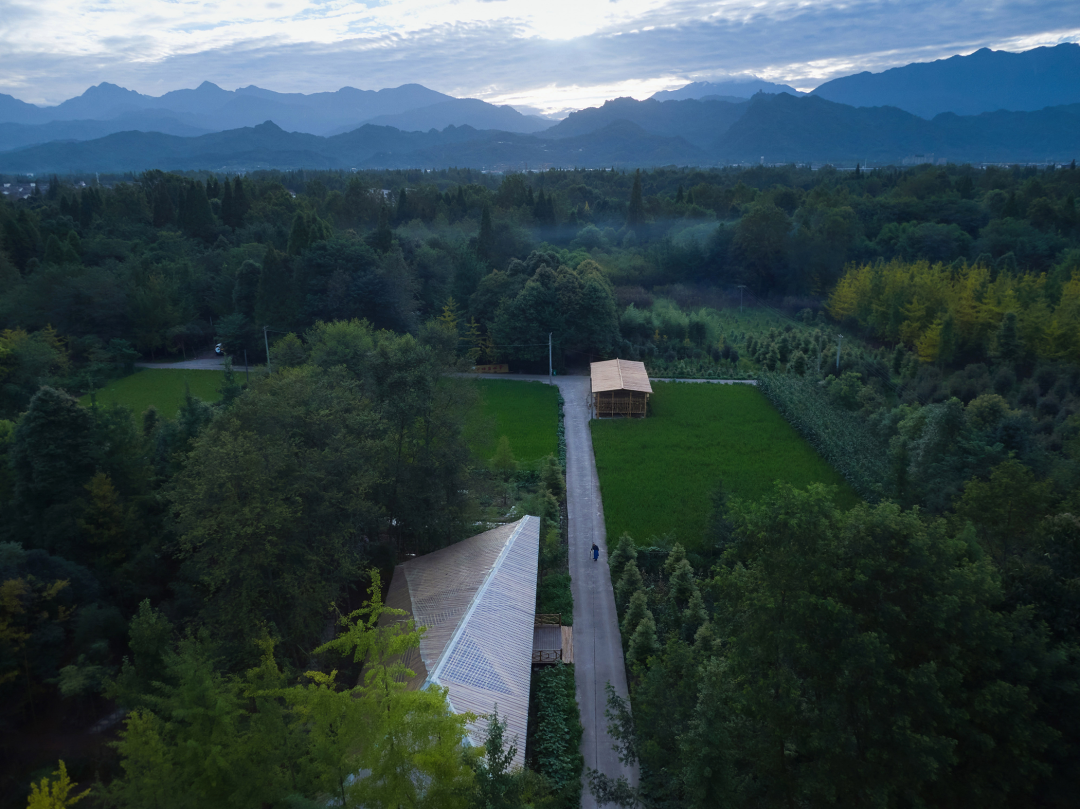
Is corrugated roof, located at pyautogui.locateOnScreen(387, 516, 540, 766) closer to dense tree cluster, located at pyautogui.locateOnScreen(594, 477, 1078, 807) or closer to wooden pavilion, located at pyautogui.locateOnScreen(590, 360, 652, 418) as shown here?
dense tree cluster, located at pyautogui.locateOnScreen(594, 477, 1078, 807)

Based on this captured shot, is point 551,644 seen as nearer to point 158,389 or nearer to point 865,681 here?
point 865,681

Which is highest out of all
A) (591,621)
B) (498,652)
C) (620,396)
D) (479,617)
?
(620,396)

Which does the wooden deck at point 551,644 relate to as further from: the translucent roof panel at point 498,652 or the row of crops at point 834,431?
the row of crops at point 834,431

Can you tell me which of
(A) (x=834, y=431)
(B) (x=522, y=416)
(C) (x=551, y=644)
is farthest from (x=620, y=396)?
(C) (x=551, y=644)

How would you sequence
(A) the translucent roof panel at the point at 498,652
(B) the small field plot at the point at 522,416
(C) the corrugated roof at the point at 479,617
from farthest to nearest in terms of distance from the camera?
1. (B) the small field plot at the point at 522,416
2. (C) the corrugated roof at the point at 479,617
3. (A) the translucent roof panel at the point at 498,652

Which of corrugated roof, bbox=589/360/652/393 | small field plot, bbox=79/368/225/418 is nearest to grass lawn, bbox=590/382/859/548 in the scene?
corrugated roof, bbox=589/360/652/393

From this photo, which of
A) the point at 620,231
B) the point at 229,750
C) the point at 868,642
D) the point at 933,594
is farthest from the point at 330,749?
the point at 620,231

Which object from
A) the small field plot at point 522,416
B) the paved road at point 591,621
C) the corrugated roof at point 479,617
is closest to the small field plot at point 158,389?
the small field plot at point 522,416
